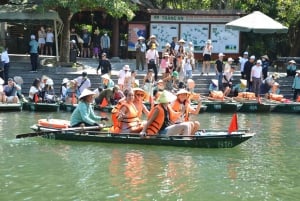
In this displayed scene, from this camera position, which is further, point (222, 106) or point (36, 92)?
point (222, 106)

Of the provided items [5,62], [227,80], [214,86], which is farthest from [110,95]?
[227,80]

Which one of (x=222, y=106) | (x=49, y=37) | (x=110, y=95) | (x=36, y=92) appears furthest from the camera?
(x=49, y=37)

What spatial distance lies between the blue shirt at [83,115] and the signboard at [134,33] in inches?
630

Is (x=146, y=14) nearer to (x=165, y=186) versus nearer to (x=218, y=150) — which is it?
(x=218, y=150)

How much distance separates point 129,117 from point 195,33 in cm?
1634

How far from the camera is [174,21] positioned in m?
30.4

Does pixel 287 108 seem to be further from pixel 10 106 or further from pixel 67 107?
pixel 10 106

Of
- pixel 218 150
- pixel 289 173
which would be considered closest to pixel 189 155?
pixel 218 150

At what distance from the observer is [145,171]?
12.4 metres

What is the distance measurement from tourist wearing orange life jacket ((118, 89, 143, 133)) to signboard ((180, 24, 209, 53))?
15.9 metres

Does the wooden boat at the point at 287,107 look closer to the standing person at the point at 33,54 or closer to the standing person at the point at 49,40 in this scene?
the standing person at the point at 33,54

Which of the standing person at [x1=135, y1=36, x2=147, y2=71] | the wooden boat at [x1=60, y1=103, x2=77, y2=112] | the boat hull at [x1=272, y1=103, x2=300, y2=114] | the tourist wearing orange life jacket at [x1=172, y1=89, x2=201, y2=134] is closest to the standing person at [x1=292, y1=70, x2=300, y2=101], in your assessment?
the boat hull at [x1=272, y1=103, x2=300, y2=114]

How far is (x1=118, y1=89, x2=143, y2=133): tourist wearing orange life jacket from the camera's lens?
48.2 feet

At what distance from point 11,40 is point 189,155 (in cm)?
2138
